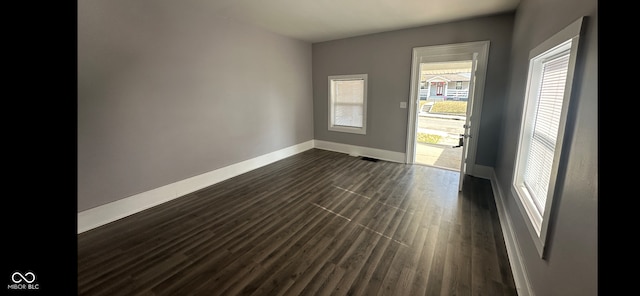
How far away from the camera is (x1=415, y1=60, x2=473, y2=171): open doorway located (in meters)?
4.95

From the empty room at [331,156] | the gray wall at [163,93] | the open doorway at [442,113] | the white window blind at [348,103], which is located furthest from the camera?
the white window blind at [348,103]

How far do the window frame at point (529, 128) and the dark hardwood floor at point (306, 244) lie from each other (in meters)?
0.51

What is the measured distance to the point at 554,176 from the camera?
1.28m

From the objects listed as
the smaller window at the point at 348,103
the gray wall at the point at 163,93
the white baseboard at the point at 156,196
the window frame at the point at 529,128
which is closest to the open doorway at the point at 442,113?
the smaller window at the point at 348,103

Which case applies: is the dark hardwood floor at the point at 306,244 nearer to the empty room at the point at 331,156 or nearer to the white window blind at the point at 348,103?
the empty room at the point at 331,156

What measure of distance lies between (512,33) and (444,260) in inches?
133

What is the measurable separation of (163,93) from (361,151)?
147 inches

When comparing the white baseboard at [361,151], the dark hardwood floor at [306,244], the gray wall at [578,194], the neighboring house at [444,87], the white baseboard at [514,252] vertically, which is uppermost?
the neighboring house at [444,87]

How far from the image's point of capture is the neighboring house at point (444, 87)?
10.2 meters
